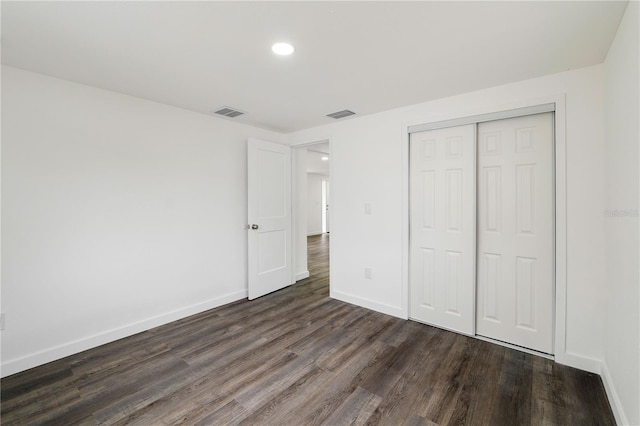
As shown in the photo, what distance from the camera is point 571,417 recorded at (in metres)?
1.70

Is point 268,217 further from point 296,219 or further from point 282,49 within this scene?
point 282,49

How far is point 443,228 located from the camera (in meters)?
2.89

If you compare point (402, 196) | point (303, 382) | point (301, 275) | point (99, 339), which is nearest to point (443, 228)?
point (402, 196)

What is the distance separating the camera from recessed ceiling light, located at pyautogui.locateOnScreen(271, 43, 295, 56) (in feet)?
6.11

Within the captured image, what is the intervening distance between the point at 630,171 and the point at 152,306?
3918 mm

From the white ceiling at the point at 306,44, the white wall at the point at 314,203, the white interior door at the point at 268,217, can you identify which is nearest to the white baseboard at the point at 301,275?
the white interior door at the point at 268,217

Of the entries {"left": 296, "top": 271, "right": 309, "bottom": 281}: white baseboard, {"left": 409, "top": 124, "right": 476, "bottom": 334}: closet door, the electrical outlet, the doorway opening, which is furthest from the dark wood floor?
the doorway opening

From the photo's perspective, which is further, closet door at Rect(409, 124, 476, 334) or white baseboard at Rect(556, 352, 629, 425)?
closet door at Rect(409, 124, 476, 334)

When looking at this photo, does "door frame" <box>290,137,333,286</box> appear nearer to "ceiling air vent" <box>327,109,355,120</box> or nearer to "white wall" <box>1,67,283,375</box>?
"ceiling air vent" <box>327,109,355,120</box>

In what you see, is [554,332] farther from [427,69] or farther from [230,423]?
[230,423]

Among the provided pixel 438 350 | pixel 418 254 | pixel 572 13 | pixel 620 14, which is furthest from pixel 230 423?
pixel 620 14

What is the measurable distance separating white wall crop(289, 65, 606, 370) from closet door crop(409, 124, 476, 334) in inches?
5.9

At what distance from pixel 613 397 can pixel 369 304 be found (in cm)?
208

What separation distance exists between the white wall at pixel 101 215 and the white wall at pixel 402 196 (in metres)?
1.51
